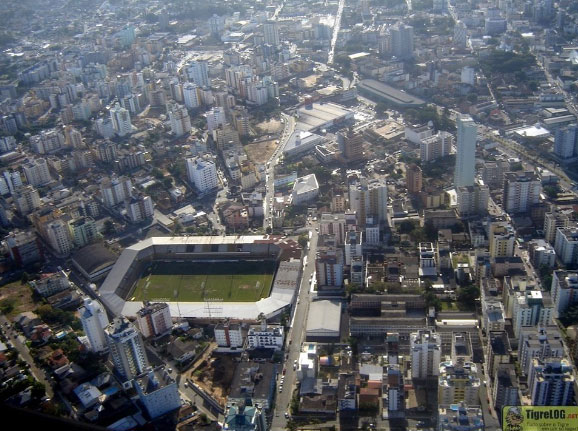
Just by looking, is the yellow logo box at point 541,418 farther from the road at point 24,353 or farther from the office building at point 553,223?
the road at point 24,353

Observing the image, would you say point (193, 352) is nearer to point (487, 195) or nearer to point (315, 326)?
point (315, 326)

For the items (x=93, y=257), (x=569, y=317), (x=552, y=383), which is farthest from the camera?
(x=93, y=257)

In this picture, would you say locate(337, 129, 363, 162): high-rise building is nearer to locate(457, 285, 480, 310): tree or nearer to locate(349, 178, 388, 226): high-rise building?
locate(349, 178, 388, 226): high-rise building

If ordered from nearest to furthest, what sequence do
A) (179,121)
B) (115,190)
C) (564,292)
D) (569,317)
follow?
1. (569,317)
2. (564,292)
3. (115,190)
4. (179,121)

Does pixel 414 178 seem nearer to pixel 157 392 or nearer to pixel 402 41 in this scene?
pixel 157 392

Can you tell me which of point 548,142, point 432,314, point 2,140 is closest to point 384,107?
point 548,142

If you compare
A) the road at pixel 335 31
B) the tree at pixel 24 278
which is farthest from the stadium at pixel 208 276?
the road at pixel 335 31

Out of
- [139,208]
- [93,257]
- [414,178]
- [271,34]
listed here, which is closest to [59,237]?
[93,257]
